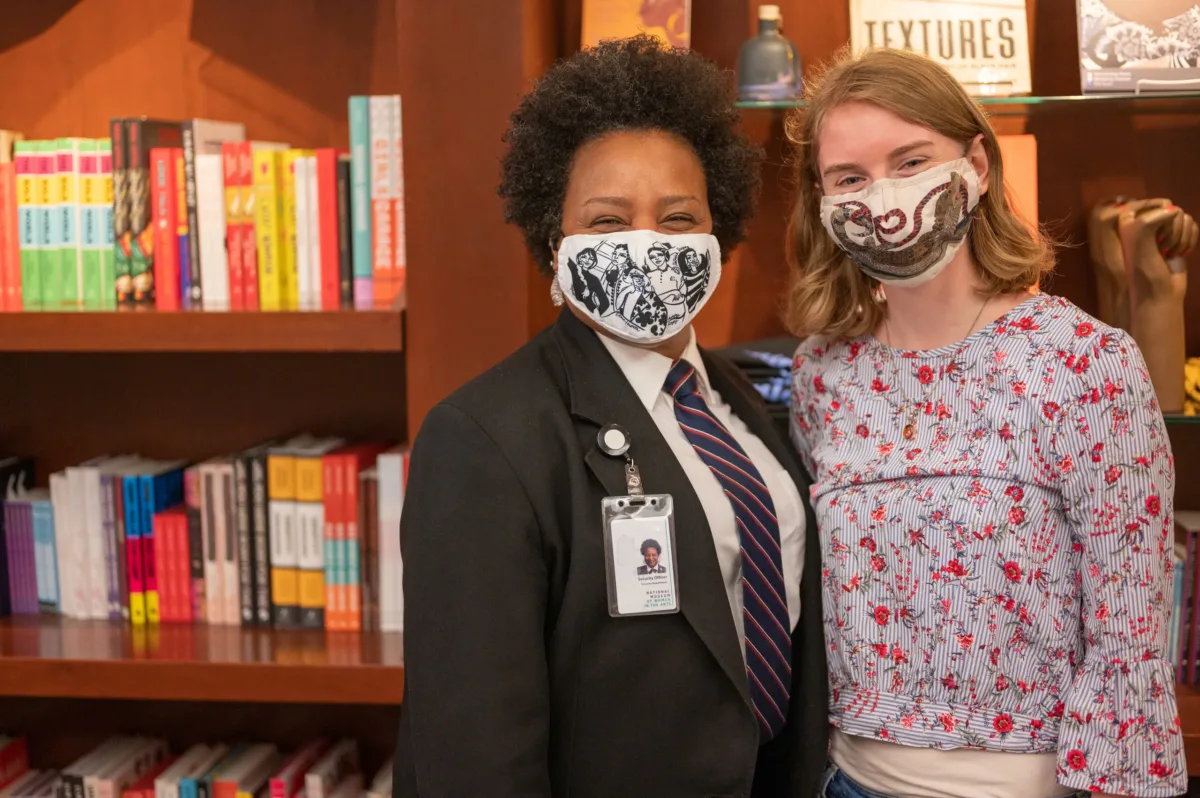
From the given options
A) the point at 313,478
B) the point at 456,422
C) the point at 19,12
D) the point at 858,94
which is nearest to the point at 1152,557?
the point at 858,94

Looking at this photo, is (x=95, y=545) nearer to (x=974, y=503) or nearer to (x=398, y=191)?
(x=398, y=191)

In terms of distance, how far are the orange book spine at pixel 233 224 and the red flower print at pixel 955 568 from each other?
51.9 inches

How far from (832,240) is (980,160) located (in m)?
0.22

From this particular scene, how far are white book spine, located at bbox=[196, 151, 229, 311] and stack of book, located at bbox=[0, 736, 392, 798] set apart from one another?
90 cm

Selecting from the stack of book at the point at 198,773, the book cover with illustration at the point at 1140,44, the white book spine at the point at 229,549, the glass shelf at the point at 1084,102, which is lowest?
the stack of book at the point at 198,773

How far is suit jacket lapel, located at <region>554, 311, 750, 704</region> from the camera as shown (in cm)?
142

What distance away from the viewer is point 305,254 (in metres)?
2.10

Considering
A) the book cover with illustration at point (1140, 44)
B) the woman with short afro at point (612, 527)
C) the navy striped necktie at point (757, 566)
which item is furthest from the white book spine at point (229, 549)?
the book cover with illustration at point (1140, 44)

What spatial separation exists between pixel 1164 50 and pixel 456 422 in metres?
1.48

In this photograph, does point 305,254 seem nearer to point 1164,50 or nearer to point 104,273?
point 104,273

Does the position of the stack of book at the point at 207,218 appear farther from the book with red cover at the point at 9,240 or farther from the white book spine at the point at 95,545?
the white book spine at the point at 95,545

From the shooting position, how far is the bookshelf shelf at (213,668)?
1.96 metres

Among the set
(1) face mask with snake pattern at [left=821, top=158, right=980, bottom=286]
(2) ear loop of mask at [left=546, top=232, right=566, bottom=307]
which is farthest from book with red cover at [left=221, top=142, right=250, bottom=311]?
(1) face mask with snake pattern at [left=821, top=158, right=980, bottom=286]

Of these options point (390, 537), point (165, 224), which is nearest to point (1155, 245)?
point (390, 537)
